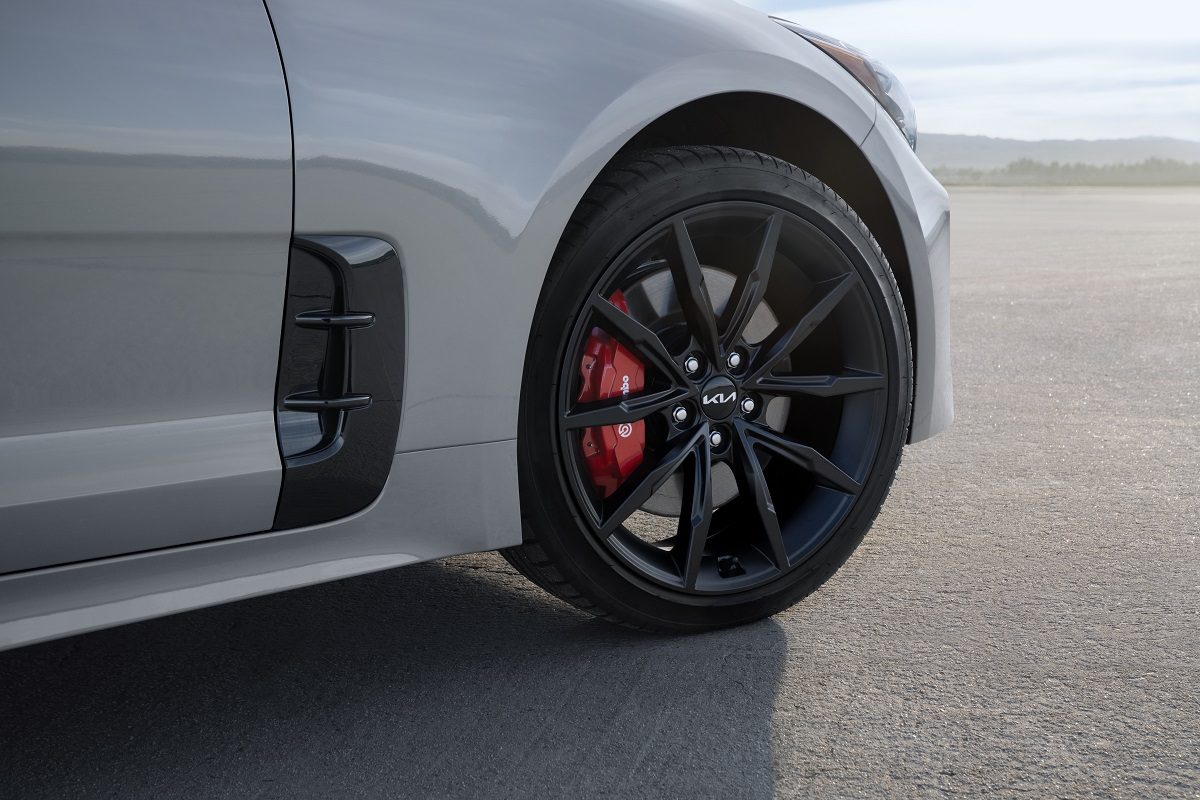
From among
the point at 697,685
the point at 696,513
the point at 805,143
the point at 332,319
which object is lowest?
the point at 697,685

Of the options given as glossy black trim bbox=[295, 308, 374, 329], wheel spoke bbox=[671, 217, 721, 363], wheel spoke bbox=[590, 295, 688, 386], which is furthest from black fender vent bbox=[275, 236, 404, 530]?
wheel spoke bbox=[671, 217, 721, 363]

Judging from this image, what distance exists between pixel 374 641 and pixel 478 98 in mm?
1122

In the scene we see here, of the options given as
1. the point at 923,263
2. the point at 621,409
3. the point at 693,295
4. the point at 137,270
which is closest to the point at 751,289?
the point at 693,295

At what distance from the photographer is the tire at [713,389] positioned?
7.04ft

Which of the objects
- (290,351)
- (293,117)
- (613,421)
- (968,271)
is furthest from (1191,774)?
(968,271)

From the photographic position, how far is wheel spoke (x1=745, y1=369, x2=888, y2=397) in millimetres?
2432

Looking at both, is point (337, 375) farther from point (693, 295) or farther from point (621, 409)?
point (693, 295)

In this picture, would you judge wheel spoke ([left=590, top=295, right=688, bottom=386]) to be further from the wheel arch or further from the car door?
the car door

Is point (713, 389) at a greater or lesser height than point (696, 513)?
greater

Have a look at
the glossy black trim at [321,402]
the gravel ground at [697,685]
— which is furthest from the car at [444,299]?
the gravel ground at [697,685]

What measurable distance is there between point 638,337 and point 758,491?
0.40 m

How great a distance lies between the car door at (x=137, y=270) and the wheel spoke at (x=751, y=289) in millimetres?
927

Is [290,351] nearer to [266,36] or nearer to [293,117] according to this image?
[293,117]

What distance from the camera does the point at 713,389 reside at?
2334 mm
